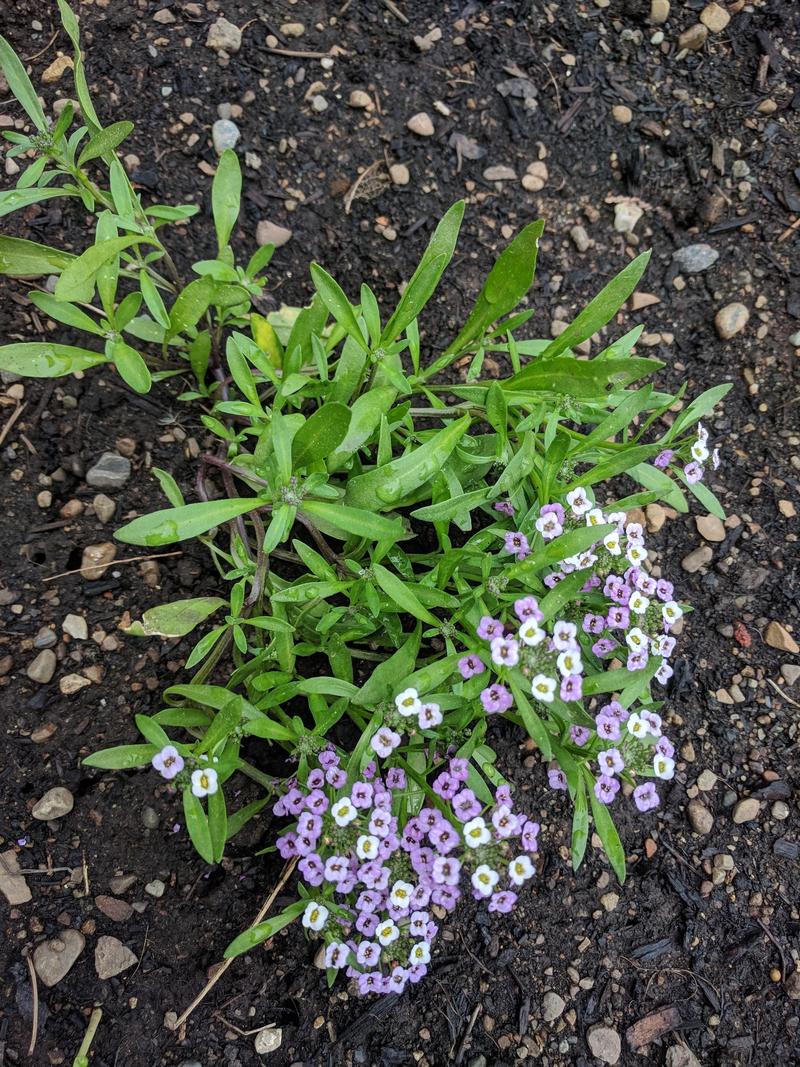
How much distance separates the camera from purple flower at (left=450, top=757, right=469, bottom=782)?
2213mm

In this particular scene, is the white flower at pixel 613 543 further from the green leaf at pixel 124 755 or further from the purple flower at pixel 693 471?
the green leaf at pixel 124 755

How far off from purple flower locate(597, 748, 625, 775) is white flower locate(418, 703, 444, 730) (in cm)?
46

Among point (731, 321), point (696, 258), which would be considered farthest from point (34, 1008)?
point (696, 258)

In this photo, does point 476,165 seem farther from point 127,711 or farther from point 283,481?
point 127,711

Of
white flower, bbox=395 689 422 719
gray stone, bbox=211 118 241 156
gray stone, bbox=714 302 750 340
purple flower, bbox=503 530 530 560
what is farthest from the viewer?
gray stone, bbox=714 302 750 340

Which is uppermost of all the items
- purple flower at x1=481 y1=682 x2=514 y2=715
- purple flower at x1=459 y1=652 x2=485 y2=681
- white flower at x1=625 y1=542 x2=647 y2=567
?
white flower at x1=625 y1=542 x2=647 y2=567

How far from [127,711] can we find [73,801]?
0.32m

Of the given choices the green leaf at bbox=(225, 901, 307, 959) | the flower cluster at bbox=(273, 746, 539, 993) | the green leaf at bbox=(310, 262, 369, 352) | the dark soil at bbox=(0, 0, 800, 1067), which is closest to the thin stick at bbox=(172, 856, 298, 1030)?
the dark soil at bbox=(0, 0, 800, 1067)

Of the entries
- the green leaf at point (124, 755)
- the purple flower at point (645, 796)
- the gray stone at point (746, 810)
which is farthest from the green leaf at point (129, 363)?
the gray stone at point (746, 810)

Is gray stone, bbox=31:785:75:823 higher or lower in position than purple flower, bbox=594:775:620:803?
lower

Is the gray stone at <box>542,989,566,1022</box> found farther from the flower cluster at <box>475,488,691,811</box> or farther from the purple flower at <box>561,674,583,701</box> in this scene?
the purple flower at <box>561,674,583,701</box>

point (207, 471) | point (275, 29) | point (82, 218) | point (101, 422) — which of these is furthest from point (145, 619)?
point (275, 29)

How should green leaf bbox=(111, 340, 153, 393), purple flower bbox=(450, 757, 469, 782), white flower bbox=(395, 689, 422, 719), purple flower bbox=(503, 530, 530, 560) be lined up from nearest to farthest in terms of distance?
white flower bbox=(395, 689, 422, 719) → purple flower bbox=(450, 757, 469, 782) → purple flower bbox=(503, 530, 530, 560) → green leaf bbox=(111, 340, 153, 393)

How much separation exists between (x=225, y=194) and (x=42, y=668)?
1757 mm
